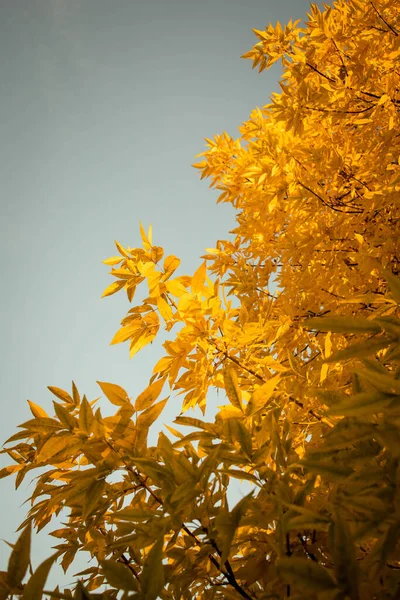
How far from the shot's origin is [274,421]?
0.78 m

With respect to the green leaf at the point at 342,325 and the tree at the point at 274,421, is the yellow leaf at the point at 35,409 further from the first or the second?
the green leaf at the point at 342,325

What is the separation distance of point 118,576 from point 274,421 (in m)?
0.43

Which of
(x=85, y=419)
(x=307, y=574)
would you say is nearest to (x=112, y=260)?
(x=85, y=419)

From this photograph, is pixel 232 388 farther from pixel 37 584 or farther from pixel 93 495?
pixel 37 584

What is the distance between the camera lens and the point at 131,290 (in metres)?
1.17

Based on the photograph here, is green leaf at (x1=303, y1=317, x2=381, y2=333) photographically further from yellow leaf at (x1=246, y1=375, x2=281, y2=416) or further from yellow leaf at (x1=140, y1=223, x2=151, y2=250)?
yellow leaf at (x1=140, y1=223, x2=151, y2=250)

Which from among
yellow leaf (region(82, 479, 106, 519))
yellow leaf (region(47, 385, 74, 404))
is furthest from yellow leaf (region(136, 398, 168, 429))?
yellow leaf (region(47, 385, 74, 404))

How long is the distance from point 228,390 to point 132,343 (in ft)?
1.43

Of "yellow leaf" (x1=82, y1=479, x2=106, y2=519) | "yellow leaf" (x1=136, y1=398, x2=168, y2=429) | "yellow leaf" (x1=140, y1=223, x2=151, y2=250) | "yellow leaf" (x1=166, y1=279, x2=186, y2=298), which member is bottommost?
"yellow leaf" (x1=82, y1=479, x2=106, y2=519)

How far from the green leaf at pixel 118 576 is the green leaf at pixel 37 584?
78 millimetres

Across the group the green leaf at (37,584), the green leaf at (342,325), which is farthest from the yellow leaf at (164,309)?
the green leaf at (37,584)

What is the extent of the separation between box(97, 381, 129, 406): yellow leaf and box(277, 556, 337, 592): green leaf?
452 mm

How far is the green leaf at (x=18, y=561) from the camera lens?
0.52 metres

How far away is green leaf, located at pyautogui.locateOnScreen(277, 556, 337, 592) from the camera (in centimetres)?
46
